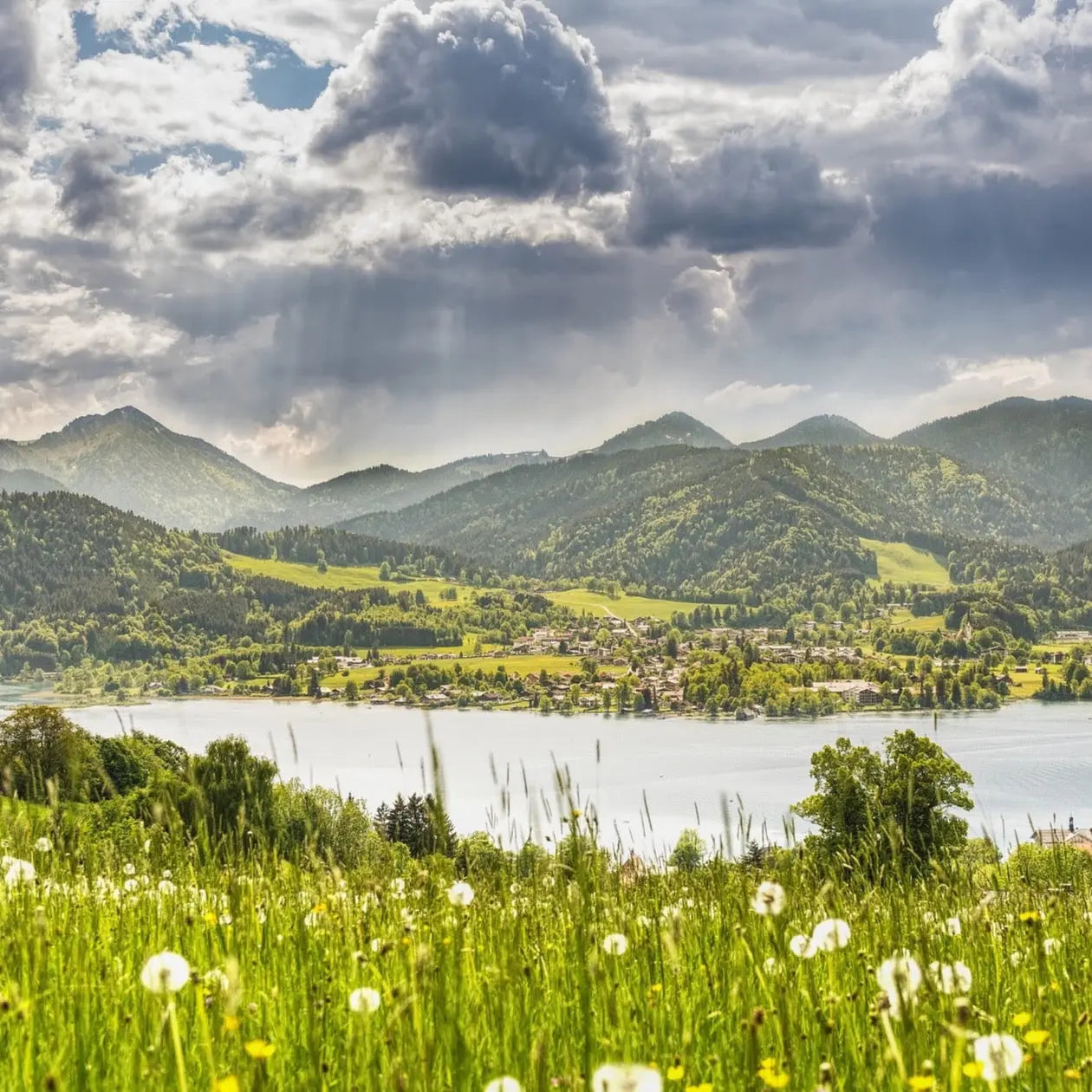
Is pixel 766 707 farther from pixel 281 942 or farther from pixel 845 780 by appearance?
pixel 281 942

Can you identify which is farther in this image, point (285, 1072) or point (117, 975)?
point (117, 975)

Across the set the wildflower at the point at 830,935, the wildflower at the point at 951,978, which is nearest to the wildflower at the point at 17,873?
the wildflower at the point at 830,935

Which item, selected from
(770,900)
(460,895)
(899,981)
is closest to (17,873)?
(460,895)

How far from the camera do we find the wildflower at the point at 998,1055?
62.2 inches

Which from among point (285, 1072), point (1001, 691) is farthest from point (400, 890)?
point (1001, 691)

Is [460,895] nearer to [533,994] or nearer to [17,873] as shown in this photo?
[533,994]

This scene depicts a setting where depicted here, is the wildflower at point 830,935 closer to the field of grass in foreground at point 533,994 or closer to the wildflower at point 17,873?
the field of grass in foreground at point 533,994

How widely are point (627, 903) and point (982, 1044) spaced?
3.03 meters

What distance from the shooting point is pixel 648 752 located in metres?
94.8

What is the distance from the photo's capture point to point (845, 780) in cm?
2655

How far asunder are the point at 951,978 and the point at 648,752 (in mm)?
A: 94353

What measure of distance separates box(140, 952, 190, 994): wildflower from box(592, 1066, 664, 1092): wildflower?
0.75 metres

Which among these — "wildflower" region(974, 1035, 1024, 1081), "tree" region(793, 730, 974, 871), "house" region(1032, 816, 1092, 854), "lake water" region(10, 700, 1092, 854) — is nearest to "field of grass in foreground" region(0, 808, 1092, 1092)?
"wildflower" region(974, 1035, 1024, 1081)

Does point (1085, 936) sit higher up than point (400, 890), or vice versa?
point (400, 890)
